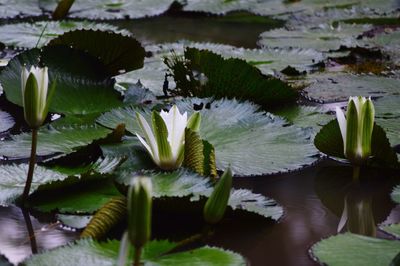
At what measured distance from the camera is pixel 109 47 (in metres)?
1.95

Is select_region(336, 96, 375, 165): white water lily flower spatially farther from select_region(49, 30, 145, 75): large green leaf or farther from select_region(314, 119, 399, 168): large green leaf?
select_region(49, 30, 145, 75): large green leaf

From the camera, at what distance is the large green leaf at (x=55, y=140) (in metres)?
1.53

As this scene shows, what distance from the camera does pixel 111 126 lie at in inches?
64.4

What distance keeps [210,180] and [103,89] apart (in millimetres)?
684

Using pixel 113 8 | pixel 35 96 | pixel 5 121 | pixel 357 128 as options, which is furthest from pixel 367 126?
pixel 113 8

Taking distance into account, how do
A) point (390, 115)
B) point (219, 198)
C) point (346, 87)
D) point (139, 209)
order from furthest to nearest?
point (346, 87) < point (390, 115) < point (219, 198) < point (139, 209)

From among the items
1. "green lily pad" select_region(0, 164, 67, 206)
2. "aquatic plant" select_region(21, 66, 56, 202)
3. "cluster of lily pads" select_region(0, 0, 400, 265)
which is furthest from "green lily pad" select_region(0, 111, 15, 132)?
"aquatic plant" select_region(21, 66, 56, 202)

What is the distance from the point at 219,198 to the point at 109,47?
106cm

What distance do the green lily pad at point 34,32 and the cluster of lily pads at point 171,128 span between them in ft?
0.05

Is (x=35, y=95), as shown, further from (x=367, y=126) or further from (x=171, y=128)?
(x=367, y=126)

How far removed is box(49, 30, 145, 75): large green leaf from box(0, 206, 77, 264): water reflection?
2.44 feet

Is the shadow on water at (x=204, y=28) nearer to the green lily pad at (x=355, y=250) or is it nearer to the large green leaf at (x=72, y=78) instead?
the large green leaf at (x=72, y=78)

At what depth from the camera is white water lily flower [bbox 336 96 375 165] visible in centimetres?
132

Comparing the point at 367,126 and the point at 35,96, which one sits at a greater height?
the point at 35,96
